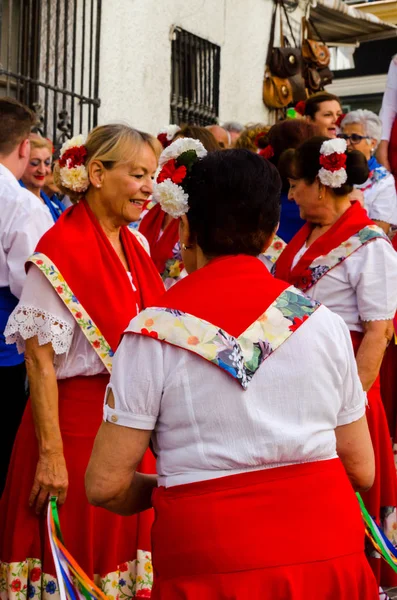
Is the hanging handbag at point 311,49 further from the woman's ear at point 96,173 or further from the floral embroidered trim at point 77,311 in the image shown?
the floral embroidered trim at point 77,311

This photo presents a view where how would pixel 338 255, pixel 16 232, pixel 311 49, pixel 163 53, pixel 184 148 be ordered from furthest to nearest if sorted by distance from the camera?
pixel 311 49, pixel 163 53, pixel 338 255, pixel 16 232, pixel 184 148

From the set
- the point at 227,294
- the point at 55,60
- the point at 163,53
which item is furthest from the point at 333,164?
the point at 163,53

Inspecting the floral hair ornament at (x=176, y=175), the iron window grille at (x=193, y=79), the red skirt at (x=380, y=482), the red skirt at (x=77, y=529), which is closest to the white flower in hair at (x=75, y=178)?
the red skirt at (x=77, y=529)

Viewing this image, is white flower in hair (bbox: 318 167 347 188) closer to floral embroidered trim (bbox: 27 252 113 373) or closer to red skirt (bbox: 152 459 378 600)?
floral embroidered trim (bbox: 27 252 113 373)

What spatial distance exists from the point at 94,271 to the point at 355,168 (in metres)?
1.56

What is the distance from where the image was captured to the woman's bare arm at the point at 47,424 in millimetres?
3193

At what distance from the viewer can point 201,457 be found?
6.85ft

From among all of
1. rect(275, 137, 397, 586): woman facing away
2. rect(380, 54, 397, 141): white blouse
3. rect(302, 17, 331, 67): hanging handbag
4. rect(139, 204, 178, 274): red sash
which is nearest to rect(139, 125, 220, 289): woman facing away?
rect(139, 204, 178, 274): red sash

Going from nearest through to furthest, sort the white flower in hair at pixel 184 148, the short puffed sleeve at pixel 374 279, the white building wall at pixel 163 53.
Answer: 1. the white flower in hair at pixel 184 148
2. the short puffed sleeve at pixel 374 279
3. the white building wall at pixel 163 53

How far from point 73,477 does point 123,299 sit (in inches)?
24.8

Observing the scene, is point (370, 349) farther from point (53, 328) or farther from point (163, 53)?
point (163, 53)

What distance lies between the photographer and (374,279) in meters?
4.16

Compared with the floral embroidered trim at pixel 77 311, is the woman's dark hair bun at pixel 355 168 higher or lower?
higher

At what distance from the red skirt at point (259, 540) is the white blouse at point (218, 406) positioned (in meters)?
0.04
